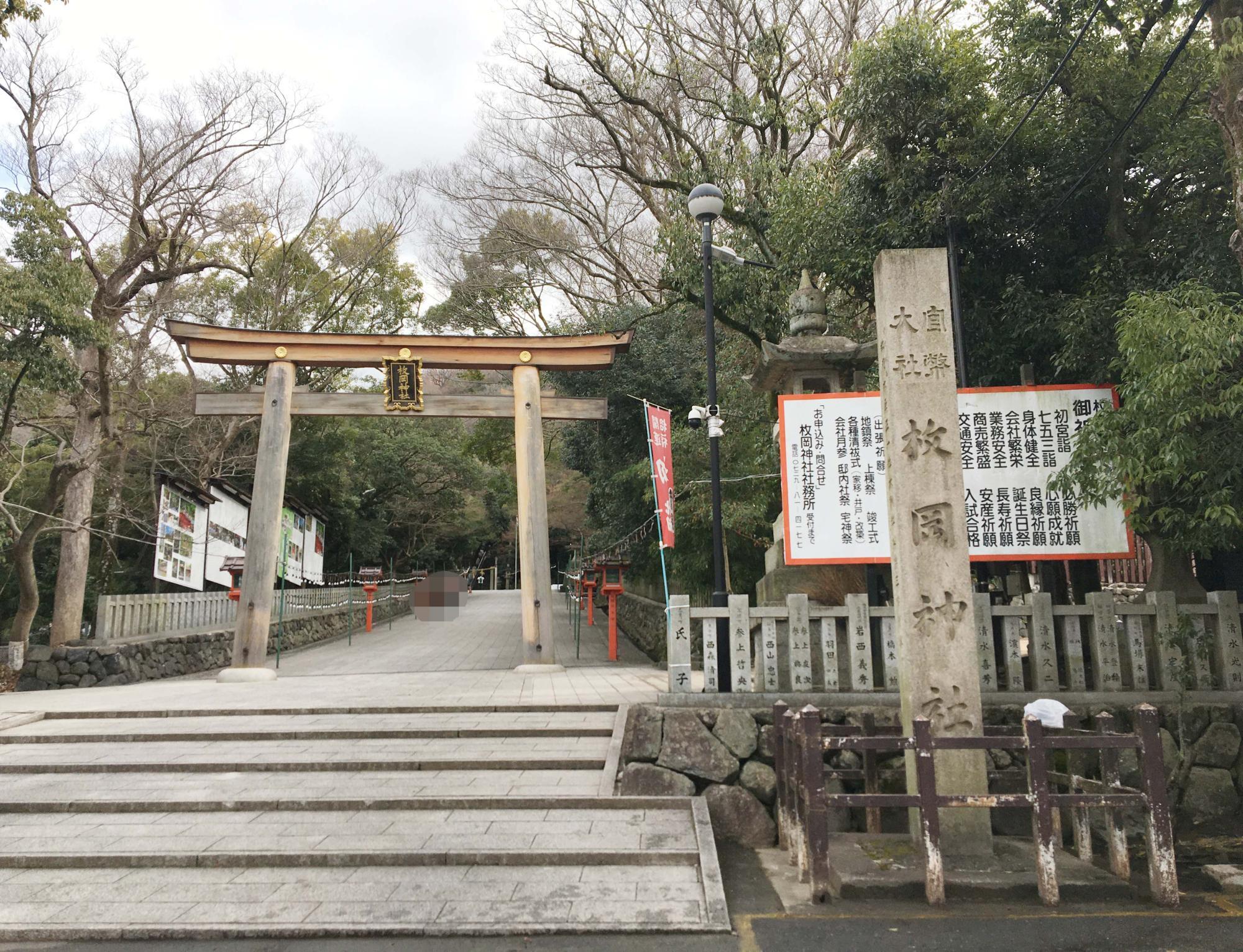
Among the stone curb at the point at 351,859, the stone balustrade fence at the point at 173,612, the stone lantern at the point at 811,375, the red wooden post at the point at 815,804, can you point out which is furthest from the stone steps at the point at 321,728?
the stone balustrade fence at the point at 173,612

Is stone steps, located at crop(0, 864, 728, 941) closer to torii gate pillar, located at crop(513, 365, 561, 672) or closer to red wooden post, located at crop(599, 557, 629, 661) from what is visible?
torii gate pillar, located at crop(513, 365, 561, 672)

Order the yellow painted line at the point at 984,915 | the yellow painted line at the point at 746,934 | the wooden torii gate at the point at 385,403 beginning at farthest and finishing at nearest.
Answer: the wooden torii gate at the point at 385,403, the yellow painted line at the point at 984,915, the yellow painted line at the point at 746,934

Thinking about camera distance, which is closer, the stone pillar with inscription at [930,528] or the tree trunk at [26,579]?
the stone pillar with inscription at [930,528]

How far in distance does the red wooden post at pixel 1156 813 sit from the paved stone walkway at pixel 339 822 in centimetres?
257

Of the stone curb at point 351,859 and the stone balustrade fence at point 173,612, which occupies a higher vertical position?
the stone balustrade fence at point 173,612

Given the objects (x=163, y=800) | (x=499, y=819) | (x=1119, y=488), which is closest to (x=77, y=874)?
(x=163, y=800)

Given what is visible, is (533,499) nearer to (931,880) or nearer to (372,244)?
(931,880)

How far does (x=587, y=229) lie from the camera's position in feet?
74.3

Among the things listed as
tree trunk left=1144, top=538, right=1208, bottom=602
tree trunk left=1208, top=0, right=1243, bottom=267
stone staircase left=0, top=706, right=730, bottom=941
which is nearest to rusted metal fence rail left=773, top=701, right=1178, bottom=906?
stone staircase left=0, top=706, right=730, bottom=941

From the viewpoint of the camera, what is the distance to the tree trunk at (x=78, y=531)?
13.2 meters

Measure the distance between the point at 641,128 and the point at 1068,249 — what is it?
42.6 ft

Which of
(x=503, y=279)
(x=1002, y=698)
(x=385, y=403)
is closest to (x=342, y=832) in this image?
(x=1002, y=698)

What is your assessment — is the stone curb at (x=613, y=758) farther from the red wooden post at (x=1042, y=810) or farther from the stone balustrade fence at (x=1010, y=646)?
the red wooden post at (x=1042, y=810)

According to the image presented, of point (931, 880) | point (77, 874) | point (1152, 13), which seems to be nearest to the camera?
point (931, 880)
